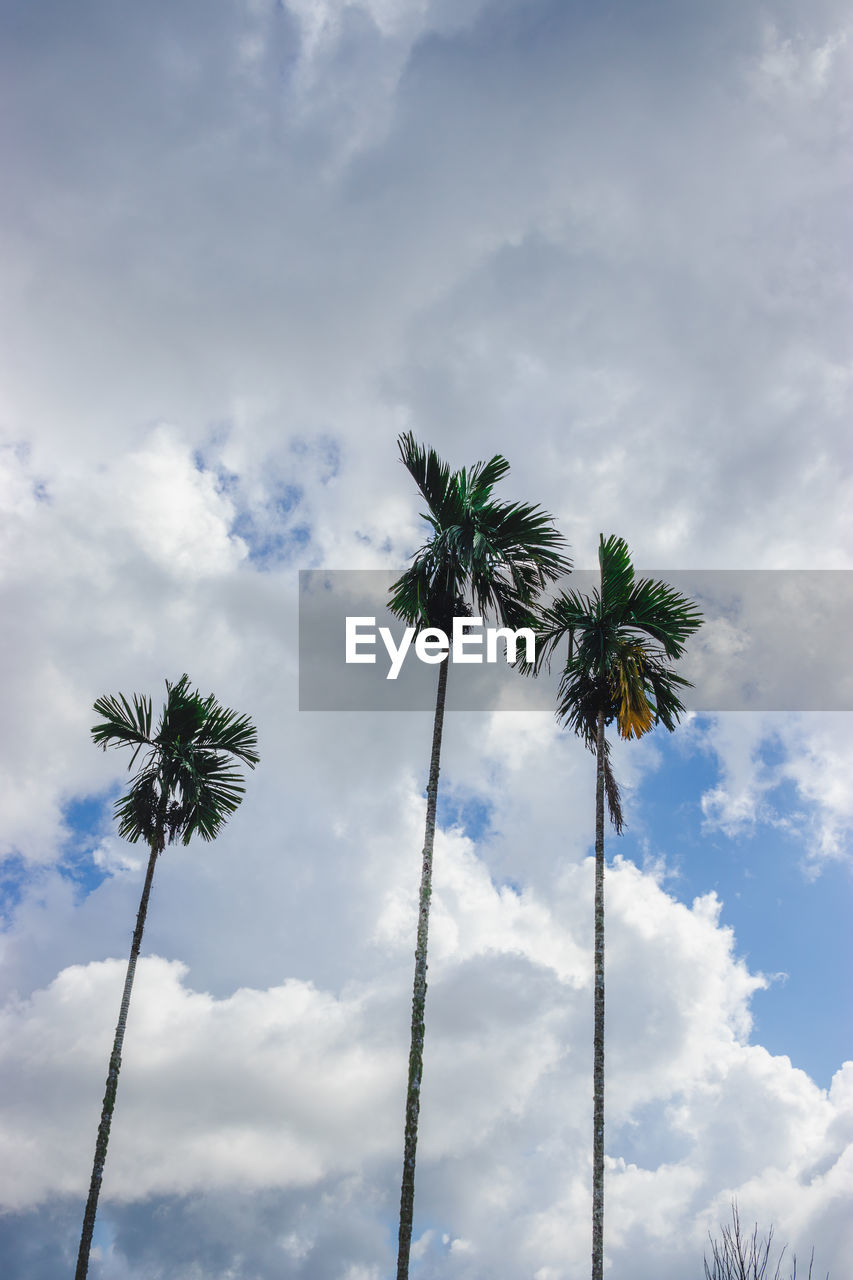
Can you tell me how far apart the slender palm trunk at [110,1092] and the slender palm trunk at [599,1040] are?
1227 cm

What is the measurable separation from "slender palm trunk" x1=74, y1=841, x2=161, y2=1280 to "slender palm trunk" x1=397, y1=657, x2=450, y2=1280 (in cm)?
903

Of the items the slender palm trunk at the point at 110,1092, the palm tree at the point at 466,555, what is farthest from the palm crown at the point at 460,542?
the slender palm trunk at the point at 110,1092

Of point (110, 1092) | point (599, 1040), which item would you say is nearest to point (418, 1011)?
point (599, 1040)

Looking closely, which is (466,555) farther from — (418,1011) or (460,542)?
(418,1011)

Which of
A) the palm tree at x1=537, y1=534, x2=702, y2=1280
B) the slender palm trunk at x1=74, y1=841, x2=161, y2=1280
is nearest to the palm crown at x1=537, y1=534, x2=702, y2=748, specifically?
the palm tree at x1=537, y1=534, x2=702, y2=1280

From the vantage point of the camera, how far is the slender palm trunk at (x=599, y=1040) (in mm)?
19438

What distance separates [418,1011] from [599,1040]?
462 centimetres

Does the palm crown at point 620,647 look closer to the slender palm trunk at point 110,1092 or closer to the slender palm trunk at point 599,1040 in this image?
the slender palm trunk at point 599,1040

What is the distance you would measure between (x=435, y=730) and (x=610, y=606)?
20.2 feet

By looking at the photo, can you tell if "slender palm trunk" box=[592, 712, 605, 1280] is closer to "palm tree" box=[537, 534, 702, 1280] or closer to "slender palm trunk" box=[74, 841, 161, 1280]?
"palm tree" box=[537, 534, 702, 1280]

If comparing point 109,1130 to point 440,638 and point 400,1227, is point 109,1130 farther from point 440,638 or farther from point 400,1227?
point 440,638

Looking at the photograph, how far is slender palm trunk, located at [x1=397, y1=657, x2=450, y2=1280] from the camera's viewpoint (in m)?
18.2

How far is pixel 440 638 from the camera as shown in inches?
959

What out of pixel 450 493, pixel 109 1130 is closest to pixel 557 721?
pixel 450 493
